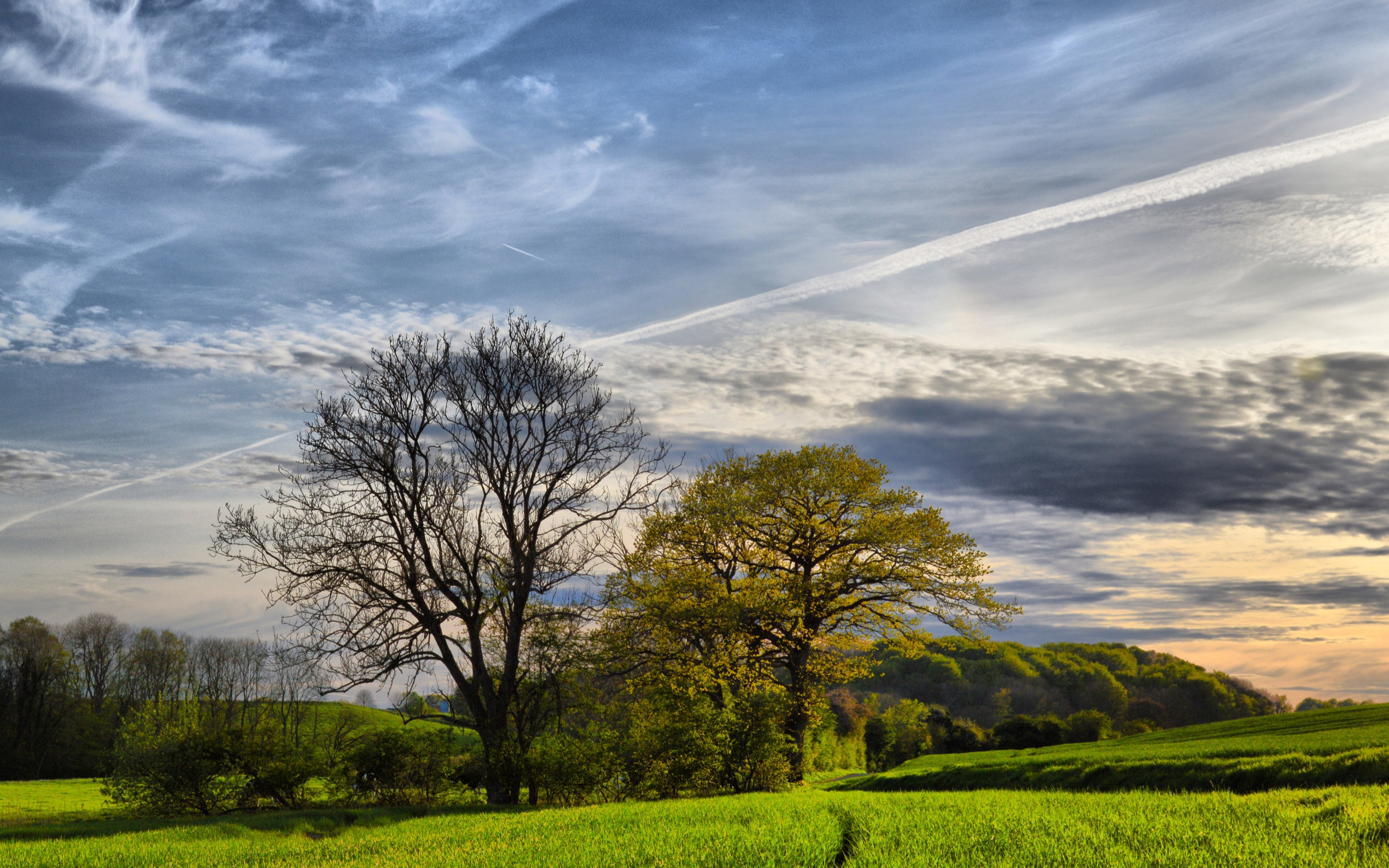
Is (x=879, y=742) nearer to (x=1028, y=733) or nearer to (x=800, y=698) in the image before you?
(x=1028, y=733)

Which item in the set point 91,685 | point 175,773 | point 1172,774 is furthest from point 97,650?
point 1172,774

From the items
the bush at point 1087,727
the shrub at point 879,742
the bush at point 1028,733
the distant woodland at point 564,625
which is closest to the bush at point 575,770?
the distant woodland at point 564,625

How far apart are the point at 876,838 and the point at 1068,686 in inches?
3621

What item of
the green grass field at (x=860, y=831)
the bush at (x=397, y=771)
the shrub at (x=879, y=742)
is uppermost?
the green grass field at (x=860, y=831)

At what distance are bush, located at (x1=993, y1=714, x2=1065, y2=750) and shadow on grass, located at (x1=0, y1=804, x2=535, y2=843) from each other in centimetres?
4313

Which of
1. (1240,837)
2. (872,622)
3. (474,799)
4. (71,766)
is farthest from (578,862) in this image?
(71,766)

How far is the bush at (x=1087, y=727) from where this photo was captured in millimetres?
55719

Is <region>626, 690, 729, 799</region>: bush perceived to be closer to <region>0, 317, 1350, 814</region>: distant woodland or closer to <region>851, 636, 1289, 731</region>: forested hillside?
<region>0, 317, 1350, 814</region>: distant woodland

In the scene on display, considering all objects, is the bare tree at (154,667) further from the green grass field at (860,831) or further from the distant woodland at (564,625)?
the green grass field at (860,831)

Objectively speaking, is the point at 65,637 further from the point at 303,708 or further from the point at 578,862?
the point at 578,862

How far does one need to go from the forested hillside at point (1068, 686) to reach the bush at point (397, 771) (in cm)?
5605

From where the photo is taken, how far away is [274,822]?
19672 millimetres

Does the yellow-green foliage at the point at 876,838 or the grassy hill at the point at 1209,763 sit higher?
the yellow-green foliage at the point at 876,838

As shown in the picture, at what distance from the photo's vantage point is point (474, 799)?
2788cm
